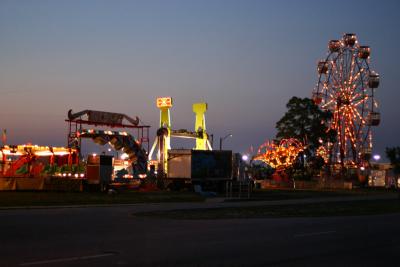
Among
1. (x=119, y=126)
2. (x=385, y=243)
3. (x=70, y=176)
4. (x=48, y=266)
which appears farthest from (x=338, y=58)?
(x=48, y=266)

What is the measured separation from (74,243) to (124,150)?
4240 centimetres

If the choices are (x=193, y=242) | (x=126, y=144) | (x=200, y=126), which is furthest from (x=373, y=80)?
(x=193, y=242)

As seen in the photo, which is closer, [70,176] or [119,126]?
[70,176]

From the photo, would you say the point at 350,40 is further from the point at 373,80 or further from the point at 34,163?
the point at 34,163

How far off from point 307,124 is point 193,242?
242ft

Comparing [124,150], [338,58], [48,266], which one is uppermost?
[338,58]

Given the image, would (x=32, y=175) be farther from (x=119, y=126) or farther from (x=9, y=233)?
(x=9, y=233)

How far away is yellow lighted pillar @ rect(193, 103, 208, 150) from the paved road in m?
57.7

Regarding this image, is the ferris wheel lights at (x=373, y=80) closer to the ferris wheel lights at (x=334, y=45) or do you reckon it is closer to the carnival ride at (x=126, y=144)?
the ferris wheel lights at (x=334, y=45)

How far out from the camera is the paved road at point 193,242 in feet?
41.7

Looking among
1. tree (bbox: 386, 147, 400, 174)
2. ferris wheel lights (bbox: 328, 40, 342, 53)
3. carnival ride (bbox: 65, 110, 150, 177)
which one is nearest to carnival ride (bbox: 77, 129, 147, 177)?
carnival ride (bbox: 65, 110, 150, 177)

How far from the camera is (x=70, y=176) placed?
44.7 meters

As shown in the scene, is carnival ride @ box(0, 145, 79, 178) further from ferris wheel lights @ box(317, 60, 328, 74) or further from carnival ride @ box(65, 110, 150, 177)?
ferris wheel lights @ box(317, 60, 328, 74)

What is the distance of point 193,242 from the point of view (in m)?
15.8
